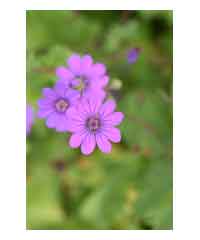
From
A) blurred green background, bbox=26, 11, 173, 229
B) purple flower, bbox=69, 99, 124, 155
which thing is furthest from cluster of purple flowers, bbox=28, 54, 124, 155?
blurred green background, bbox=26, 11, 173, 229

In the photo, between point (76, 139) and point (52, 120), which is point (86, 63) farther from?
point (76, 139)

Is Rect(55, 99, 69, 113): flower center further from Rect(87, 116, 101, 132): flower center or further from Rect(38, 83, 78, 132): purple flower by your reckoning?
Rect(87, 116, 101, 132): flower center

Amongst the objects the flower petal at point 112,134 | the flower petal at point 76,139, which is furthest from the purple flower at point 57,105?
the flower petal at point 112,134

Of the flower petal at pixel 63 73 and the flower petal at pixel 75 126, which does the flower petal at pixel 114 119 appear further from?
the flower petal at pixel 63 73

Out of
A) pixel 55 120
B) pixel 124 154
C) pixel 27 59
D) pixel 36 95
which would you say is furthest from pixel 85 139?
pixel 124 154

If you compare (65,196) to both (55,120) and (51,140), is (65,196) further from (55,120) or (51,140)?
(55,120)

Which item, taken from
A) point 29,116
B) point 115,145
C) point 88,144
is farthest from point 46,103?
point 115,145

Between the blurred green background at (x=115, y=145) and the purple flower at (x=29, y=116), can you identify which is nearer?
the purple flower at (x=29, y=116)
